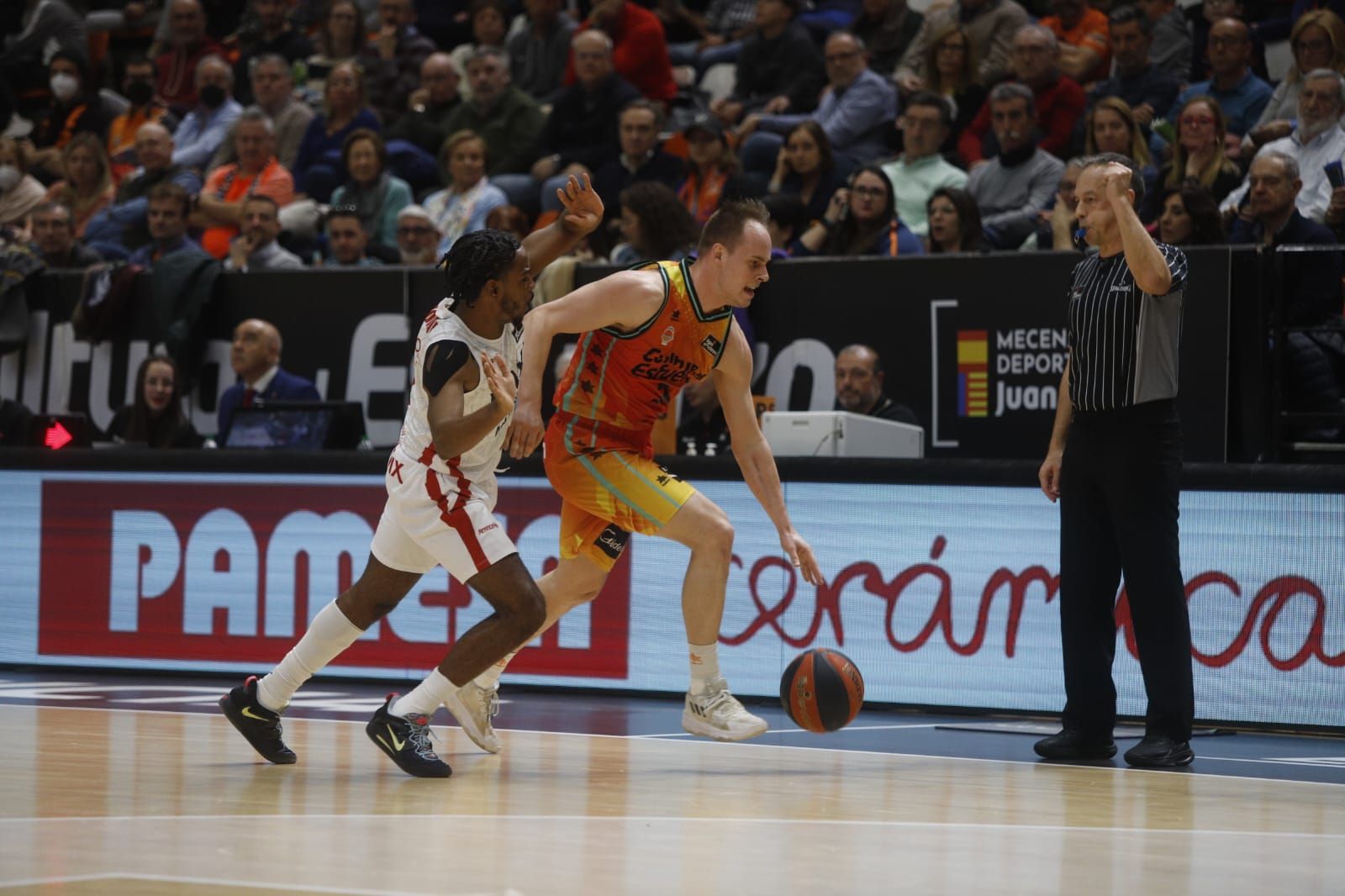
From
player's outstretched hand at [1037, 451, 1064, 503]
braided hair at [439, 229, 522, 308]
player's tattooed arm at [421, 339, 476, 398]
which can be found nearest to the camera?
player's tattooed arm at [421, 339, 476, 398]

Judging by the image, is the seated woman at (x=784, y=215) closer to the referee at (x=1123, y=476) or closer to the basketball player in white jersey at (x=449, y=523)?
the referee at (x=1123, y=476)

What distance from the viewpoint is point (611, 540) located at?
7.19 m

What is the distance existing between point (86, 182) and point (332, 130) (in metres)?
2.21

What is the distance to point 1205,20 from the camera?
1248 cm

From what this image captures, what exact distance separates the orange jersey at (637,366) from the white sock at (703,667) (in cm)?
81

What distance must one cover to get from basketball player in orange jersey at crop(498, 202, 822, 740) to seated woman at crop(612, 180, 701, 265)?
3239 millimetres

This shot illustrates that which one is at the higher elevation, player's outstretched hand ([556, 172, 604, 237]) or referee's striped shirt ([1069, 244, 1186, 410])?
player's outstretched hand ([556, 172, 604, 237])

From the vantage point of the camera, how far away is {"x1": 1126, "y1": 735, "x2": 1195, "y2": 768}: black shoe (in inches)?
277

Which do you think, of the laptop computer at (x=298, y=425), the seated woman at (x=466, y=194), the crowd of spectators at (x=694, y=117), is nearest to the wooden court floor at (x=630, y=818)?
the laptop computer at (x=298, y=425)

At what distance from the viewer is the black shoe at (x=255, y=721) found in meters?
6.50

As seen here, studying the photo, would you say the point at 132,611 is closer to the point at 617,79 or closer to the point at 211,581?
the point at 211,581

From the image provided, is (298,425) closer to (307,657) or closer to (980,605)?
(980,605)

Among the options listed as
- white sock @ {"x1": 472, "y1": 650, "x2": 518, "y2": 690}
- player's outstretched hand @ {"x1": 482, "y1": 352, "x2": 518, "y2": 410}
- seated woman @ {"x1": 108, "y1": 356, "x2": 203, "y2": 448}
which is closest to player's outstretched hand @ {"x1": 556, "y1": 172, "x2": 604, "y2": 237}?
player's outstretched hand @ {"x1": 482, "y1": 352, "x2": 518, "y2": 410}

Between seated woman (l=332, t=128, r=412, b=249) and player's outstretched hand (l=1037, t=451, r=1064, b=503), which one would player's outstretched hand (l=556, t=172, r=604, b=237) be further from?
seated woman (l=332, t=128, r=412, b=249)
